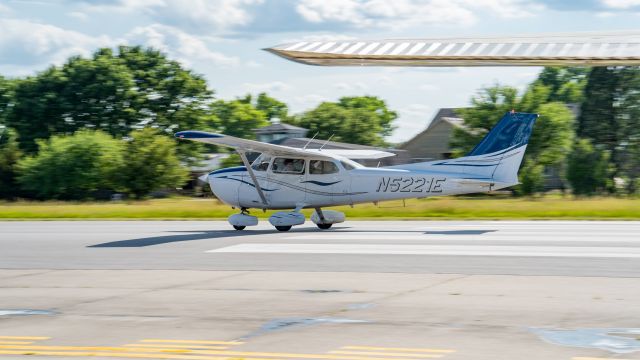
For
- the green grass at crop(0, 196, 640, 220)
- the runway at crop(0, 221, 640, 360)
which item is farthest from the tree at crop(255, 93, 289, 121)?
the runway at crop(0, 221, 640, 360)

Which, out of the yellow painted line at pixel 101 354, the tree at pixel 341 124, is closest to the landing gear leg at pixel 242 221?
the yellow painted line at pixel 101 354

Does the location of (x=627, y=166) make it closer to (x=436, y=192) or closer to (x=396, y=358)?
(x=436, y=192)

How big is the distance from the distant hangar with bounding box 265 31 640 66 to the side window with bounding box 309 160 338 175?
16.9m

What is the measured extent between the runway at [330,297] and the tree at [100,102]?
207 ft

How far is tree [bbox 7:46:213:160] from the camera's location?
269 ft

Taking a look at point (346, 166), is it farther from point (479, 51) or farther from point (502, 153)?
point (479, 51)

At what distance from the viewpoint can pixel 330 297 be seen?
11.7 m

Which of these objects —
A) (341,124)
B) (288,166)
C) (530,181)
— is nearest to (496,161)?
(288,166)

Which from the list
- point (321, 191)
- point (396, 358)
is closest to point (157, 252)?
point (321, 191)

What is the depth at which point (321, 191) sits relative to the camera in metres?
23.0

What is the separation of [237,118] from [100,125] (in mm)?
67972

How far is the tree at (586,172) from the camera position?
203 feet

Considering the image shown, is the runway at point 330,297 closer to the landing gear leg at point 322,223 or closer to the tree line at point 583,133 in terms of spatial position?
the landing gear leg at point 322,223

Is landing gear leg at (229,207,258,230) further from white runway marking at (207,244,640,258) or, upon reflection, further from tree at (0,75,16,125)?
tree at (0,75,16,125)
